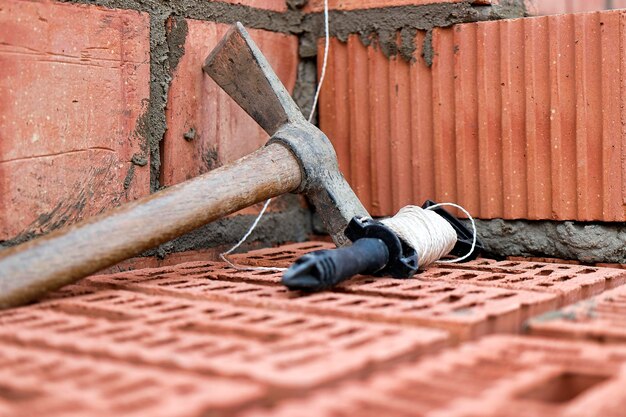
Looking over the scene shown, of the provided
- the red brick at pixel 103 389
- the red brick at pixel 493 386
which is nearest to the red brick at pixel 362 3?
the red brick at pixel 493 386

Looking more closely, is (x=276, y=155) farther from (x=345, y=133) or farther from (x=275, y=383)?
(x=275, y=383)

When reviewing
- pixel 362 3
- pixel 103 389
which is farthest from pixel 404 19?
pixel 103 389

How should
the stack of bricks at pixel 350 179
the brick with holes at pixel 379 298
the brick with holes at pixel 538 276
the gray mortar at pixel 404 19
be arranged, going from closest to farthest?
1. the stack of bricks at pixel 350 179
2. the brick with holes at pixel 379 298
3. the brick with holes at pixel 538 276
4. the gray mortar at pixel 404 19

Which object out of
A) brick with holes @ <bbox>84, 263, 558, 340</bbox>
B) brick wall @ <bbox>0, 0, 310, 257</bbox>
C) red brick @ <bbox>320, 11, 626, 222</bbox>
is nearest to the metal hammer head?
brick wall @ <bbox>0, 0, 310, 257</bbox>

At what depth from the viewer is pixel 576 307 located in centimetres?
158

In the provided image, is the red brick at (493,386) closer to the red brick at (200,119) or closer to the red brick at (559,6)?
the red brick at (200,119)

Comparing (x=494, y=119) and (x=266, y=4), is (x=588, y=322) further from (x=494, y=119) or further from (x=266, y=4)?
(x=266, y=4)

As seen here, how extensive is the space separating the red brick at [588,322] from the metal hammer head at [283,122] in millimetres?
716

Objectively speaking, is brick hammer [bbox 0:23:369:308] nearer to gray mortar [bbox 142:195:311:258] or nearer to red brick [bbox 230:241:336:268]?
red brick [bbox 230:241:336:268]

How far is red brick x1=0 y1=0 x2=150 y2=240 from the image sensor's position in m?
1.88

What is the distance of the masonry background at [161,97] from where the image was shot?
1.92m

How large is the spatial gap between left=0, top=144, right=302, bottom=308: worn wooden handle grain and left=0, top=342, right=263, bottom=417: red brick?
39 centimetres

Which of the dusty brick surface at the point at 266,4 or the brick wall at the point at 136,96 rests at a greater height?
the dusty brick surface at the point at 266,4

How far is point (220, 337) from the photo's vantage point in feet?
4.43
